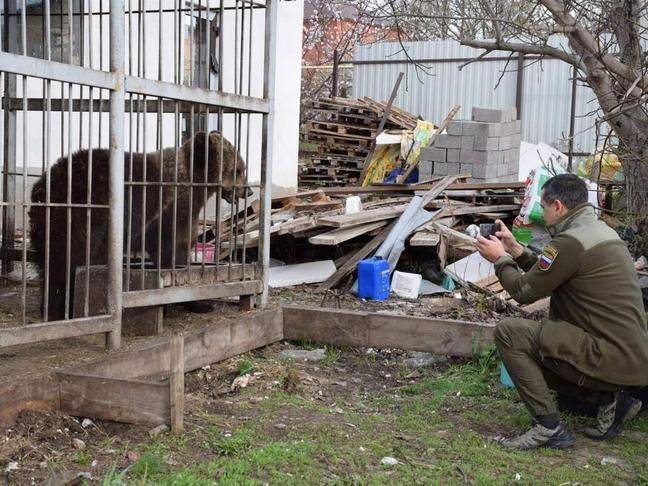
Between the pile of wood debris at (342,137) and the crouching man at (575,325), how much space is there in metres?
14.6

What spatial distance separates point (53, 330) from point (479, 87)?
18.5 meters

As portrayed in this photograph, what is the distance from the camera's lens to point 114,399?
5160 millimetres

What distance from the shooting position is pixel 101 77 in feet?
18.9

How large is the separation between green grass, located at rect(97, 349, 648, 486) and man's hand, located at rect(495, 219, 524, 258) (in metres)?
1.13

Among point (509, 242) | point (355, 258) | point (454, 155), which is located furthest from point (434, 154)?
point (509, 242)

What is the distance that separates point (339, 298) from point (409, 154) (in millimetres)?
9189

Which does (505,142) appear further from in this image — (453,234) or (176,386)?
(176,386)

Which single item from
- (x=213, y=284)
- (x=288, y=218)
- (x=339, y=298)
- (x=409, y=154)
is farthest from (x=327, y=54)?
(x=213, y=284)

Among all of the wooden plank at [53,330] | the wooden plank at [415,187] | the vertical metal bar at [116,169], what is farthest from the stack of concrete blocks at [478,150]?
the wooden plank at [53,330]

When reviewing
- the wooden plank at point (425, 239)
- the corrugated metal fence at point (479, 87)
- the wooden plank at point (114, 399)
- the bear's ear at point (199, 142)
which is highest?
the corrugated metal fence at point (479, 87)

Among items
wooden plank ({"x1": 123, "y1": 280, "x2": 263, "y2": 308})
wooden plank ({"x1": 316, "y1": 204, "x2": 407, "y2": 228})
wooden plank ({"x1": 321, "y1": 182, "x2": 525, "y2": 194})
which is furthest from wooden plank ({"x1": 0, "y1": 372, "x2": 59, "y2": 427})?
wooden plank ({"x1": 321, "y1": 182, "x2": 525, "y2": 194})

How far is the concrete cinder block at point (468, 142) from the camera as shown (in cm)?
1579

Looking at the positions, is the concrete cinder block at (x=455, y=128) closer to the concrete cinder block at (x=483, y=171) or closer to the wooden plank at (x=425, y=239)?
the concrete cinder block at (x=483, y=171)

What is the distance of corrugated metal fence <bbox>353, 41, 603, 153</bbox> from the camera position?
68.3 ft
